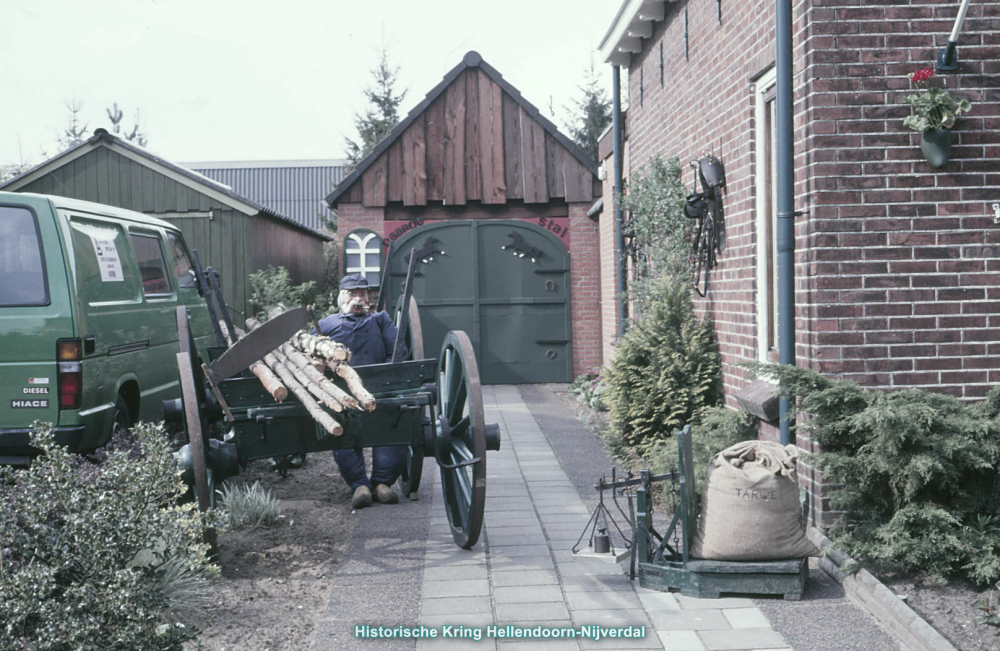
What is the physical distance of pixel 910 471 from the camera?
452 centimetres

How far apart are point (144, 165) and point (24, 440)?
29.7 ft

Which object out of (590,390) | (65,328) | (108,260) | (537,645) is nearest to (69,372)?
(65,328)

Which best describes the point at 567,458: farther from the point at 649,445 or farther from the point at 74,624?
the point at 74,624

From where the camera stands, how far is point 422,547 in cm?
571

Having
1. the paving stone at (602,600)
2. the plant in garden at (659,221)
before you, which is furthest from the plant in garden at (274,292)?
the paving stone at (602,600)

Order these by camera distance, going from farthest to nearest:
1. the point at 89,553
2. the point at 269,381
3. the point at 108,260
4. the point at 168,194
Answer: the point at 168,194 → the point at 108,260 → the point at 269,381 → the point at 89,553

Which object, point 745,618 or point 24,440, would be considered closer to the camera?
point 745,618

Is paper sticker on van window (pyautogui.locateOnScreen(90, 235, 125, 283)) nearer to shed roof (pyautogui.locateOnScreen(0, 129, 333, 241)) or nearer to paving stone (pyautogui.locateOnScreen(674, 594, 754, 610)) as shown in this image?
paving stone (pyautogui.locateOnScreen(674, 594, 754, 610))

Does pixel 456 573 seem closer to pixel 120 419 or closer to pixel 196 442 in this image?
pixel 196 442

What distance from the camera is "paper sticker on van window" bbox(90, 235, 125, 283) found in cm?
683

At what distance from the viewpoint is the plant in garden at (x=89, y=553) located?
333 centimetres

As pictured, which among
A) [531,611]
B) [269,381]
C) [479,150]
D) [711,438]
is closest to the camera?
[531,611]

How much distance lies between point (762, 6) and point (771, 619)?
3913 millimetres

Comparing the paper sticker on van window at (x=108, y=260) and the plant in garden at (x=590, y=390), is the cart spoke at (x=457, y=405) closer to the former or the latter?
the paper sticker on van window at (x=108, y=260)
